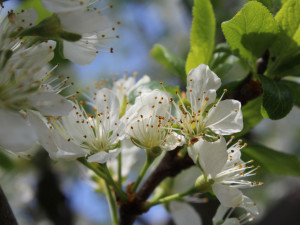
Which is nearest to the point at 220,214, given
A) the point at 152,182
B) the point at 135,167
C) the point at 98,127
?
the point at 152,182

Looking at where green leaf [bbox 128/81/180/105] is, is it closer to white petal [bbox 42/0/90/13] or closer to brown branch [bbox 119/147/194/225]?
brown branch [bbox 119/147/194/225]

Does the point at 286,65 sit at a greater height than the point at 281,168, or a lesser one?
greater

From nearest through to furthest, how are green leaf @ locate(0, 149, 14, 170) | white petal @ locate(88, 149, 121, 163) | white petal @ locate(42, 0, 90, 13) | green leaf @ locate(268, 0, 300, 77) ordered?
white petal @ locate(42, 0, 90, 13) < white petal @ locate(88, 149, 121, 163) < green leaf @ locate(268, 0, 300, 77) < green leaf @ locate(0, 149, 14, 170)

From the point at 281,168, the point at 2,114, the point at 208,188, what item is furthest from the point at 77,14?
the point at 281,168

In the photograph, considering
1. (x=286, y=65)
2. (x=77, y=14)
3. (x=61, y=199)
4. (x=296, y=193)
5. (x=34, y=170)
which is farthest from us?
(x=34, y=170)

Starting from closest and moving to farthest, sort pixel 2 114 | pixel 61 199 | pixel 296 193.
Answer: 1. pixel 2 114
2. pixel 296 193
3. pixel 61 199

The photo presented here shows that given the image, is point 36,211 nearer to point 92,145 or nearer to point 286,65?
point 92,145

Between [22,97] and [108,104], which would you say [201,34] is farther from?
[22,97]

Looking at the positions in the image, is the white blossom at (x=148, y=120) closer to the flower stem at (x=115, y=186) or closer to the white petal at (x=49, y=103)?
the flower stem at (x=115, y=186)

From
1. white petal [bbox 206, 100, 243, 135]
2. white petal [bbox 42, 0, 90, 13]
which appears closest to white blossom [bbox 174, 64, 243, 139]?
white petal [bbox 206, 100, 243, 135]
